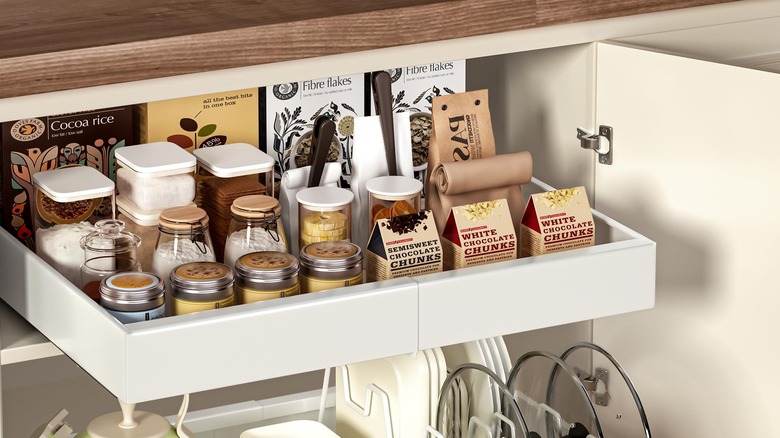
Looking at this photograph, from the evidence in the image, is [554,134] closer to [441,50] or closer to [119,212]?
[441,50]

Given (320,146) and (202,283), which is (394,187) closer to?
(320,146)

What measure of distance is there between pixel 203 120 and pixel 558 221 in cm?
41

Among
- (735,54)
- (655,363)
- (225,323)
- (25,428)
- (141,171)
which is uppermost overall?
(735,54)

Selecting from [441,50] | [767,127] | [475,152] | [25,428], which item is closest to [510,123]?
[475,152]

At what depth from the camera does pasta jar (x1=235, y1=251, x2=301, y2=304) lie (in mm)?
1241

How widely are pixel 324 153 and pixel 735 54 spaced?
52 centimetres

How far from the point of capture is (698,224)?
4.63 feet

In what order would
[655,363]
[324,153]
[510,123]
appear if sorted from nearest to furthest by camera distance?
[324,153] → [655,363] → [510,123]

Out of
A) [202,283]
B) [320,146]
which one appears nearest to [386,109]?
[320,146]

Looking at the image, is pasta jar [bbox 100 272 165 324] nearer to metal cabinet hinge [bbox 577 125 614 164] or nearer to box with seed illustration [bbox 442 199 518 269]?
box with seed illustration [bbox 442 199 518 269]

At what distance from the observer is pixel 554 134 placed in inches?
61.9

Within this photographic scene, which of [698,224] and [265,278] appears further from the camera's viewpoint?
[698,224]

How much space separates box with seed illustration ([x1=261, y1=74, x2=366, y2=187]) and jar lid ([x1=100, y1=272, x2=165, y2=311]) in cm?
31

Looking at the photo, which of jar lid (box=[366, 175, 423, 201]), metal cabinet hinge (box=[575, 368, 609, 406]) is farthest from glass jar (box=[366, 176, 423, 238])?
metal cabinet hinge (box=[575, 368, 609, 406])
